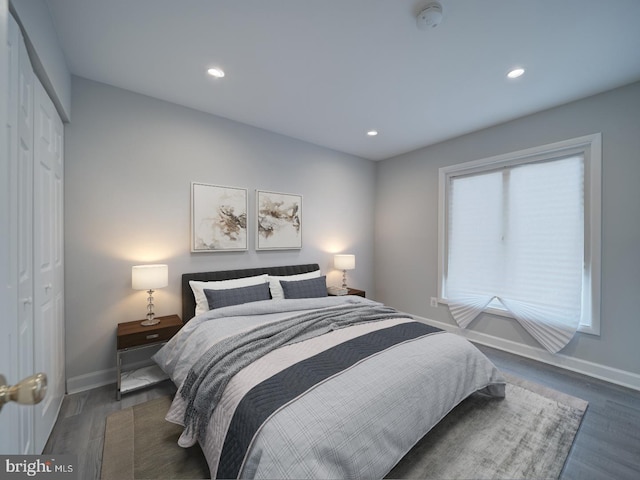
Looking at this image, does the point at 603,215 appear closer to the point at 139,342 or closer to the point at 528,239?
the point at 528,239

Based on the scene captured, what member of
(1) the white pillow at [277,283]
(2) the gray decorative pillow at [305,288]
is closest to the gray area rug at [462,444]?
(1) the white pillow at [277,283]

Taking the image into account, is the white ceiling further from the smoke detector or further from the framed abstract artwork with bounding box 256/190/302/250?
the framed abstract artwork with bounding box 256/190/302/250

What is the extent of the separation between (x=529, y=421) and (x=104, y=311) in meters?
3.59

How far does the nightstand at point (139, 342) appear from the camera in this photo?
218 centimetres

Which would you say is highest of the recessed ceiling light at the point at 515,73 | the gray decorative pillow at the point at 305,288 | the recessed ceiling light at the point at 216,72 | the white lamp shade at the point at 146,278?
the recessed ceiling light at the point at 216,72

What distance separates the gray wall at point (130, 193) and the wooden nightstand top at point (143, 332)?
234mm

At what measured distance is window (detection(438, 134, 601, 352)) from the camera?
264cm

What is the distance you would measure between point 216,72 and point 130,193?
4.55ft

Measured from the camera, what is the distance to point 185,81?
7.82ft

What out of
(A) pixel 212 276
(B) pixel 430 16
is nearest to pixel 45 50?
(A) pixel 212 276

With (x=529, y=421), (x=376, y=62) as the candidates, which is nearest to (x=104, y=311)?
(x=376, y=62)

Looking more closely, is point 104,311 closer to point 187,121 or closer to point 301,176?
point 187,121

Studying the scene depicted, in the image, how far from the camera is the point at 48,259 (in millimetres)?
1771

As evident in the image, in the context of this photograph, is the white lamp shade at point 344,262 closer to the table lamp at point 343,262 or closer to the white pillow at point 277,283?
the table lamp at point 343,262
